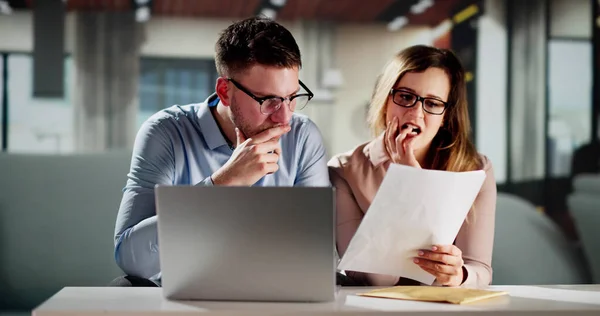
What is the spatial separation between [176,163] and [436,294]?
0.85 m

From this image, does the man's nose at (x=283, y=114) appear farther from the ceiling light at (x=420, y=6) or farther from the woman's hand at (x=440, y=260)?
the ceiling light at (x=420, y=6)

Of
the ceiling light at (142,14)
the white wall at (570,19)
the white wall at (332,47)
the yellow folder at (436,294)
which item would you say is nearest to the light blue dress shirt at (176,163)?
the yellow folder at (436,294)

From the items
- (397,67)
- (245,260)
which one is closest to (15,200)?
(397,67)

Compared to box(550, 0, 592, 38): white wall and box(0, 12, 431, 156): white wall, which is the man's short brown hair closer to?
box(0, 12, 431, 156): white wall

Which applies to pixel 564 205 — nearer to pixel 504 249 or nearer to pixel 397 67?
pixel 504 249

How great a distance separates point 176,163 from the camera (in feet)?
6.14

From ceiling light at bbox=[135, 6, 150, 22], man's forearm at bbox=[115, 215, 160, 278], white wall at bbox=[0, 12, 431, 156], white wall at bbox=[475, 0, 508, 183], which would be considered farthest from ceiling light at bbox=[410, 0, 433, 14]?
man's forearm at bbox=[115, 215, 160, 278]

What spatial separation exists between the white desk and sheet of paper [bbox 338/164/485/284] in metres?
0.13

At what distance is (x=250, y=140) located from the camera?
1.71m

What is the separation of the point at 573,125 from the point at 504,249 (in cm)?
189

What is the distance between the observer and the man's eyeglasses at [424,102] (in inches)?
76.9

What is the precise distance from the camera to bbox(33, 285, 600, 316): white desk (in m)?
1.11

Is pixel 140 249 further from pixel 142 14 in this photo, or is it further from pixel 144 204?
pixel 142 14

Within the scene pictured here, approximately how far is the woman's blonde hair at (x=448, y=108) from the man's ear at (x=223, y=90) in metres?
0.44
